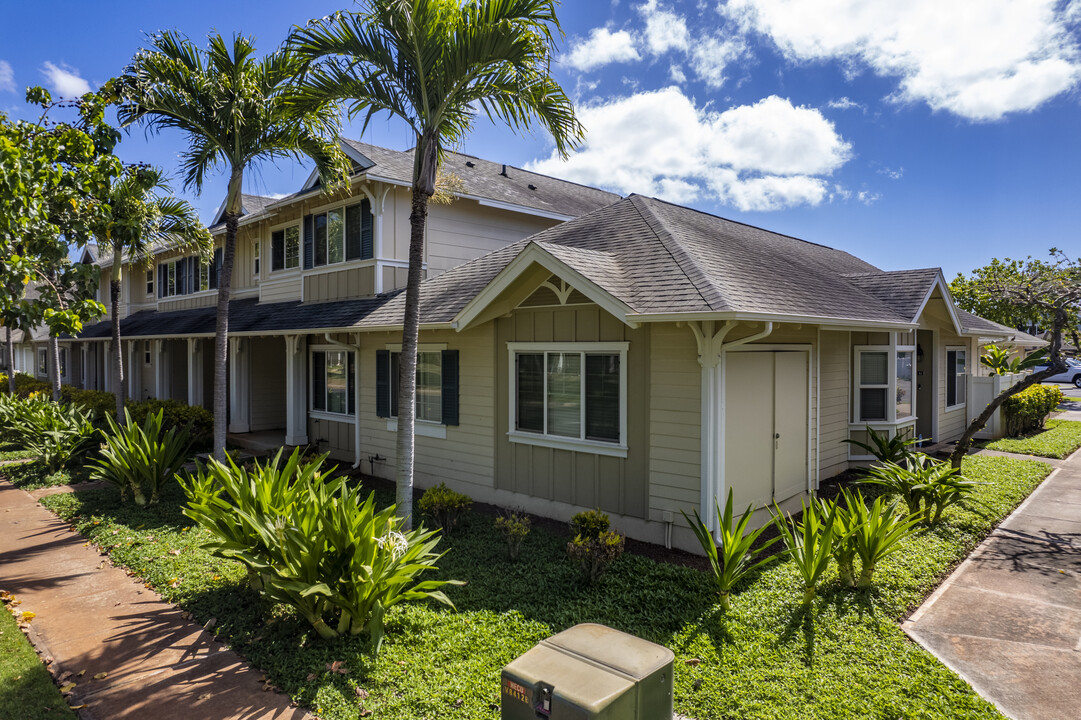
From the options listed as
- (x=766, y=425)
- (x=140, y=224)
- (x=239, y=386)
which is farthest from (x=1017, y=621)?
(x=239, y=386)

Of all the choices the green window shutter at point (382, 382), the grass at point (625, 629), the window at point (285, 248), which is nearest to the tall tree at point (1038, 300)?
the grass at point (625, 629)

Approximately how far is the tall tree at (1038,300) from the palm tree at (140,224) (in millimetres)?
15792

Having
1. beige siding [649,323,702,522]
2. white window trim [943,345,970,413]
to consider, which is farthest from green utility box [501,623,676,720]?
white window trim [943,345,970,413]

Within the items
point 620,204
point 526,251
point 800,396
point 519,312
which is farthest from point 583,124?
point 800,396

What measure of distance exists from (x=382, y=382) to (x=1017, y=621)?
34.2 ft

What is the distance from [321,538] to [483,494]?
5270 mm

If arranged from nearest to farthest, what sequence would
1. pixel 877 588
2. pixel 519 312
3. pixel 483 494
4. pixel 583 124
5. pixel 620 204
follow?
pixel 877 588
pixel 583 124
pixel 519 312
pixel 483 494
pixel 620 204

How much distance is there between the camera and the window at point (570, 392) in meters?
8.54

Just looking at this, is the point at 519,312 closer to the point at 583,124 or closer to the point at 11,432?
the point at 583,124

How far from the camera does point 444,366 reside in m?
11.0

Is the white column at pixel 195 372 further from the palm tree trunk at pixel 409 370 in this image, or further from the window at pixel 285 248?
the palm tree trunk at pixel 409 370

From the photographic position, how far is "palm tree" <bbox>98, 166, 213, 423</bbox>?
12.7 metres

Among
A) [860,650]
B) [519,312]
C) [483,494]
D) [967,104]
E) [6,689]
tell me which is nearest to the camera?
[6,689]

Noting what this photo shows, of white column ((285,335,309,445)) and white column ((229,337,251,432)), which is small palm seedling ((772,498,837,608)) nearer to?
white column ((285,335,309,445))
